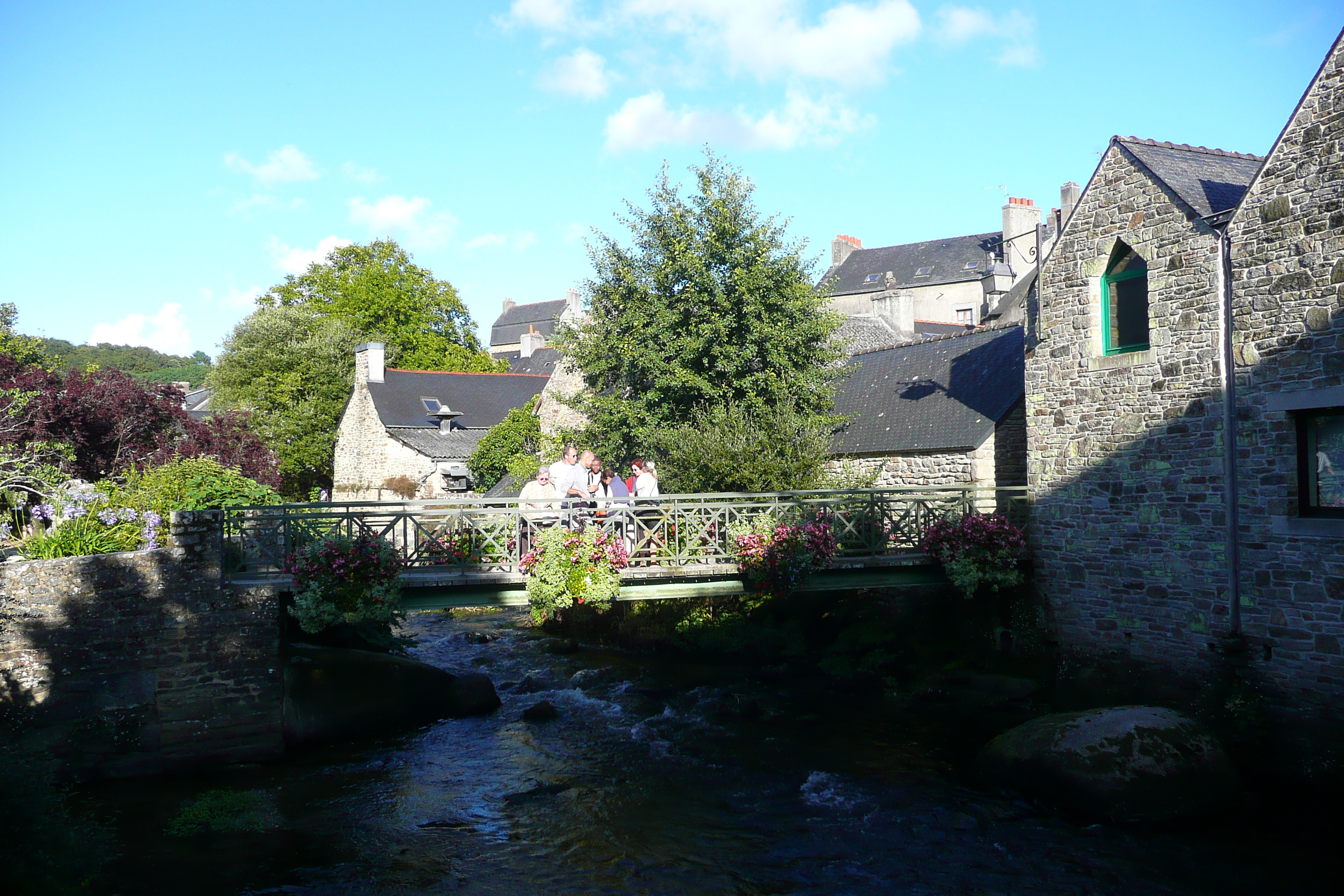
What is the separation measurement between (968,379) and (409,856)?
1304 centimetres

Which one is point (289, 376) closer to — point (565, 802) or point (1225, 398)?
point (565, 802)

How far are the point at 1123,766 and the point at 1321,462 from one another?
4.11 m

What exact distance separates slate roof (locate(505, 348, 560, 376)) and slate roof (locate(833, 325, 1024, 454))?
2763cm

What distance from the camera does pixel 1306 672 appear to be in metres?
10.0

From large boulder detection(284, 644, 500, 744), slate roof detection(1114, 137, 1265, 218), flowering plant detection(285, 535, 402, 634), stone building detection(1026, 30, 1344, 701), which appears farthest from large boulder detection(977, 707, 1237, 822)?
large boulder detection(284, 644, 500, 744)

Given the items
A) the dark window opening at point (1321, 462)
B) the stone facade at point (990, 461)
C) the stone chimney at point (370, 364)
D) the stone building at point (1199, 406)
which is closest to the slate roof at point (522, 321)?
the stone chimney at point (370, 364)

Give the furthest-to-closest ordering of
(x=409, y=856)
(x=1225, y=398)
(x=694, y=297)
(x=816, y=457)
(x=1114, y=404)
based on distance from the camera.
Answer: (x=694, y=297)
(x=816, y=457)
(x=1114, y=404)
(x=1225, y=398)
(x=409, y=856)

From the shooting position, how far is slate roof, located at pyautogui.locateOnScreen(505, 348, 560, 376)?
48625 millimetres

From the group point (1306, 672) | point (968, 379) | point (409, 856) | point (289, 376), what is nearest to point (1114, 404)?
point (1306, 672)

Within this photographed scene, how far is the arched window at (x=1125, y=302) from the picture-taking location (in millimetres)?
12133

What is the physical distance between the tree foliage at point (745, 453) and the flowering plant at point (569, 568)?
155 inches

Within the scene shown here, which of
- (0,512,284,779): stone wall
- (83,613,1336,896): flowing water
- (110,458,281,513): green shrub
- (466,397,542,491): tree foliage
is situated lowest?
(83,613,1336,896): flowing water

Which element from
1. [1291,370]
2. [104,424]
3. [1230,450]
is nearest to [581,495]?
[1230,450]

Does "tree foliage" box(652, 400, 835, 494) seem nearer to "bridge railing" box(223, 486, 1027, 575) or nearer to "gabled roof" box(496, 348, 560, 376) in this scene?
"bridge railing" box(223, 486, 1027, 575)
